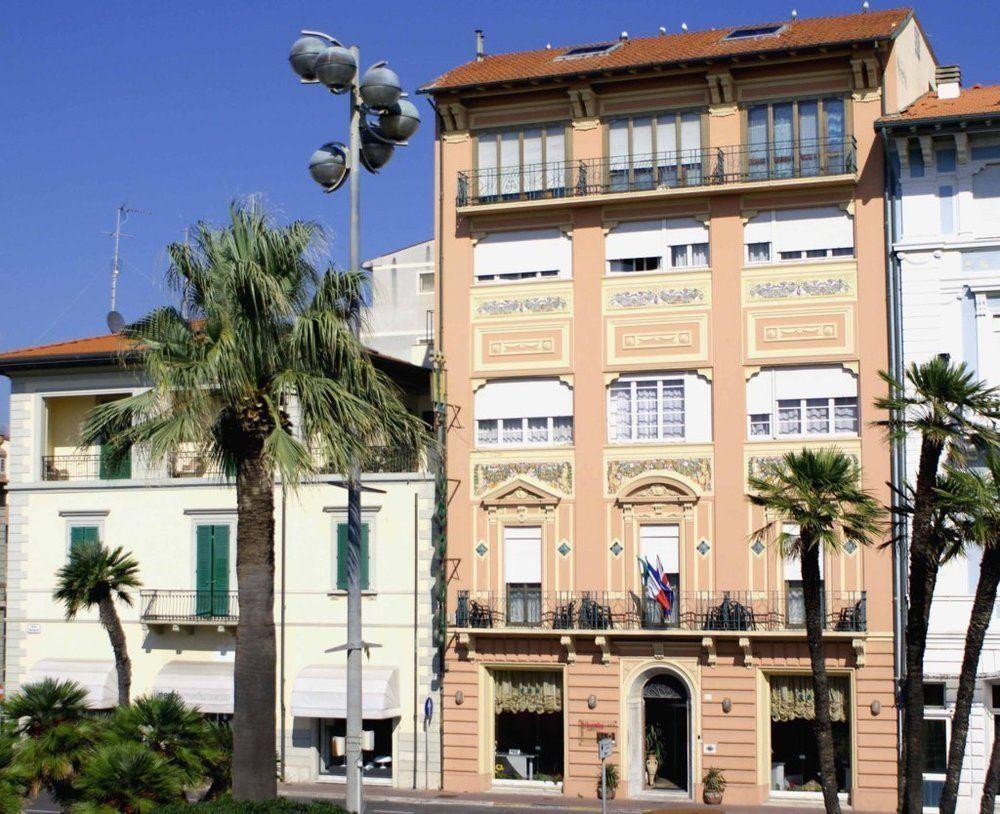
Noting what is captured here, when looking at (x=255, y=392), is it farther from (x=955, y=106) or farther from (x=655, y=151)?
(x=955, y=106)

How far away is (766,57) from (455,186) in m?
8.48

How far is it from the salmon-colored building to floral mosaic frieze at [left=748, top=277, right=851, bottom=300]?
0.05 meters

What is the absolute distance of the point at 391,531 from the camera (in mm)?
41969

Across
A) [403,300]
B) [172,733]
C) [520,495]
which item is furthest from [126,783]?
[403,300]

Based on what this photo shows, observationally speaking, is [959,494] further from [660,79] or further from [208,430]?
[660,79]

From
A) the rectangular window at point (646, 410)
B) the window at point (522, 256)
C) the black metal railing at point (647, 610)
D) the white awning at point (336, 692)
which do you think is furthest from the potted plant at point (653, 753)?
the window at point (522, 256)

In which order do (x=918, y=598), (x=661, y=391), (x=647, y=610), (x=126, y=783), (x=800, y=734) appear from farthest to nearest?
(x=661, y=391)
(x=647, y=610)
(x=800, y=734)
(x=918, y=598)
(x=126, y=783)

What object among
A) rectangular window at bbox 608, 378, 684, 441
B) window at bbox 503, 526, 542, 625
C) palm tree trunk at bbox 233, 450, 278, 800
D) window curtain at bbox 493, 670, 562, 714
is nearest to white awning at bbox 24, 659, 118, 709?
window curtain at bbox 493, 670, 562, 714

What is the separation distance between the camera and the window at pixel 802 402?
1517 inches

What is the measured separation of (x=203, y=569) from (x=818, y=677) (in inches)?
857

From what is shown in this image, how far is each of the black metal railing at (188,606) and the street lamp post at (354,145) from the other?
2072 cm

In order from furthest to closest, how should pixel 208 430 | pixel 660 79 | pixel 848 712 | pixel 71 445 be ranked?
pixel 71 445
pixel 660 79
pixel 848 712
pixel 208 430

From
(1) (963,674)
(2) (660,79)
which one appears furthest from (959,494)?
(2) (660,79)

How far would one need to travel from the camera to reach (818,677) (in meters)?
26.3
